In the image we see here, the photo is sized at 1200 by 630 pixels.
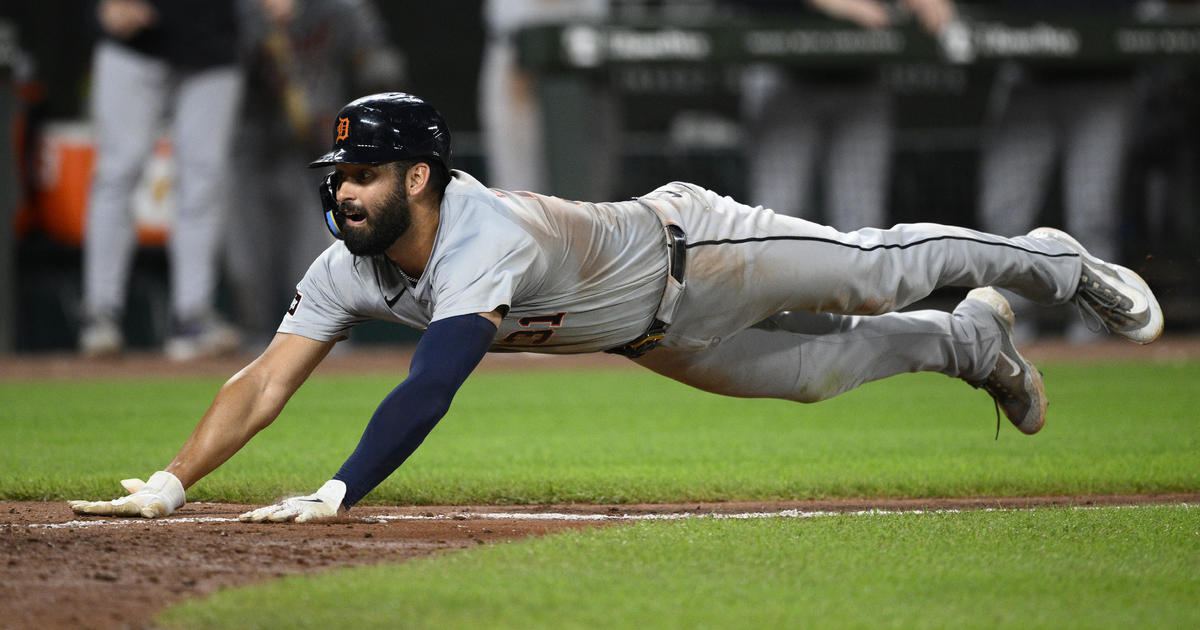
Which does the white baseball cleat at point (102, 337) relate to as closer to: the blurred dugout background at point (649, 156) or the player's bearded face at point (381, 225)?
the blurred dugout background at point (649, 156)

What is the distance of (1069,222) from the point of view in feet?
34.1

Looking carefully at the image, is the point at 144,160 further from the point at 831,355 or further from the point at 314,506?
the point at 314,506

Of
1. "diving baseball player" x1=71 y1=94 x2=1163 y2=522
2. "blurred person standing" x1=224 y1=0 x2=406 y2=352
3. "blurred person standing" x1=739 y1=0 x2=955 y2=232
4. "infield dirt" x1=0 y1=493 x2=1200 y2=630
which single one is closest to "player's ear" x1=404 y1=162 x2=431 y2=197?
"diving baseball player" x1=71 y1=94 x2=1163 y2=522

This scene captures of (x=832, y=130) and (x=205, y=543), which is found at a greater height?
(x=832, y=130)

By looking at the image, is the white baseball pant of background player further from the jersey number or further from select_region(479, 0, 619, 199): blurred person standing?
the jersey number

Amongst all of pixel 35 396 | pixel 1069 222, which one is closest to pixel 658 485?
pixel 35 396

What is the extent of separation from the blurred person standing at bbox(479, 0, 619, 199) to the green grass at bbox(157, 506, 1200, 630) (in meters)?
6.01

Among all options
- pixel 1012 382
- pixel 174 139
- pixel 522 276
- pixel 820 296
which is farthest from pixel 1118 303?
pixel 174 139

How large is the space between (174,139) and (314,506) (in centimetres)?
583

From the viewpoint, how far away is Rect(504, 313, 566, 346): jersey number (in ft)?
13.3

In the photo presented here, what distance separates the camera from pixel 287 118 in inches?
388

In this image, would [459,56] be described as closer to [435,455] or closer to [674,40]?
[674,40]

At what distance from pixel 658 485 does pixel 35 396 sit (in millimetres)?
4204

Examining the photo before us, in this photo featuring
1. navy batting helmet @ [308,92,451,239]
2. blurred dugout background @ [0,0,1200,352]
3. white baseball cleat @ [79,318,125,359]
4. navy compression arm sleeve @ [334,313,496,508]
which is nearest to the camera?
navy compression arm sleeve @ [334,313,496,508]
